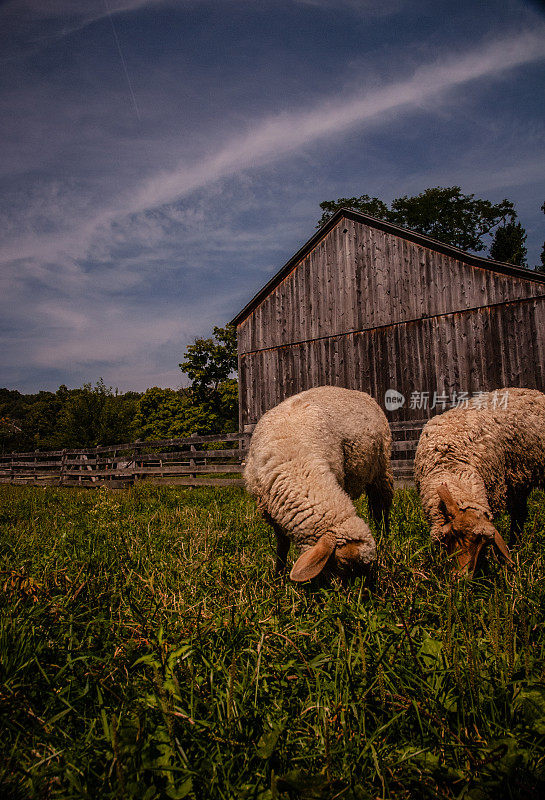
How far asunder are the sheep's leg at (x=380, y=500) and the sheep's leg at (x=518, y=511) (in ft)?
4.33

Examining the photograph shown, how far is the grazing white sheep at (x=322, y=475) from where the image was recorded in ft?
9.37

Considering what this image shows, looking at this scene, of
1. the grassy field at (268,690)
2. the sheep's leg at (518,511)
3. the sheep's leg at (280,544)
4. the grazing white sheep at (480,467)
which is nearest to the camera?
the grassy field at (268,690)

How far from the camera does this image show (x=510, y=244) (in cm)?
3434

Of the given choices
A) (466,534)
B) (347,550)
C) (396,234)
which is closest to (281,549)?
(347,550)

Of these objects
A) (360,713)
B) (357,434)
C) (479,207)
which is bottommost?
(360,713)

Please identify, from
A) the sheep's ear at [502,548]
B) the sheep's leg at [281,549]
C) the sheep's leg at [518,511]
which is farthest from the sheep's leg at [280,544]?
the sheep's leg at [518,511]

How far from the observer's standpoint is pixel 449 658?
72.3 inches

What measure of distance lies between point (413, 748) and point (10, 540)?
4.61m

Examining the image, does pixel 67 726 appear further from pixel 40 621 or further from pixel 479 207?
pixel 479 207

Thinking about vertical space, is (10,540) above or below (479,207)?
below

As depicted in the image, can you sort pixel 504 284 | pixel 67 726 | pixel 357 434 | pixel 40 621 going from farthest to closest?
pixel 504 284, pixel 357 434, pixel 40 621, pixel 67 726

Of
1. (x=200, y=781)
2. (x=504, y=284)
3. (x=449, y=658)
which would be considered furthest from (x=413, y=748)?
(x=504, y=284)

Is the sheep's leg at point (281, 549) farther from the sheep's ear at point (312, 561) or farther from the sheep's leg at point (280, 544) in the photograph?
the sheep's ear at point (312, 561)

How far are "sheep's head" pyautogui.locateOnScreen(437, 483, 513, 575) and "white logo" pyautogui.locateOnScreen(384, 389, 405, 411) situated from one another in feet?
31.4
